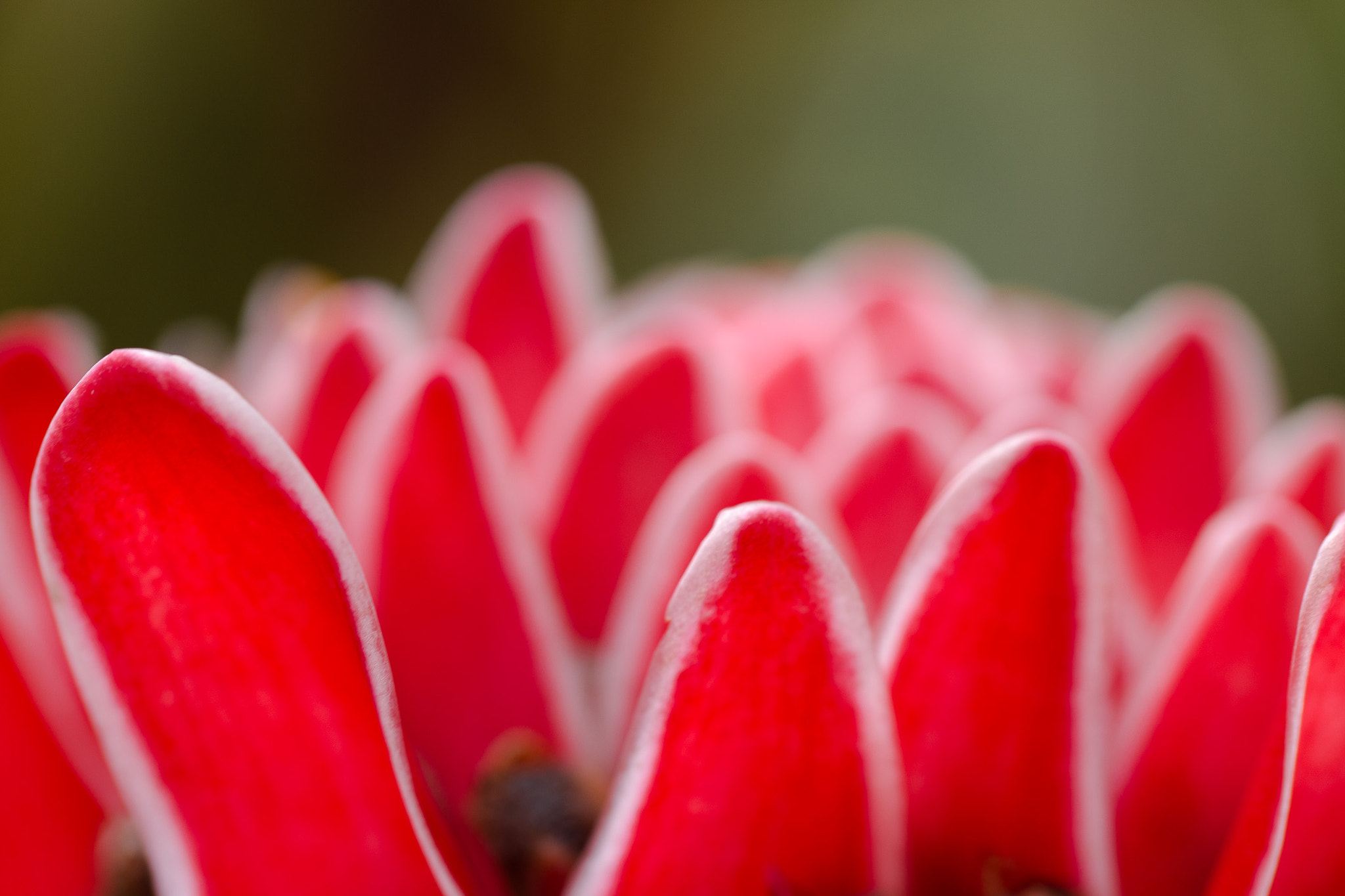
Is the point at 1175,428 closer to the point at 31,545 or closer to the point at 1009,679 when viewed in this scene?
the point at 1009,679

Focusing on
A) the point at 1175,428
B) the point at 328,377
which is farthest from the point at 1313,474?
the point at 328,377

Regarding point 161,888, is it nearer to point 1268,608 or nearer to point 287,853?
point 287,853

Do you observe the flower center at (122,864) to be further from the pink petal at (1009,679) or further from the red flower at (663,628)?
the pink petal at (1009,679)

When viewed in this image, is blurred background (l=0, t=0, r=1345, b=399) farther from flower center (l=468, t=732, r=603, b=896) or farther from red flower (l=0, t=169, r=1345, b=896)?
flower center (l=468, t=732, r=603, b=896)

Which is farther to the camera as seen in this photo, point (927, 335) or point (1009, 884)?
point (927, 335)

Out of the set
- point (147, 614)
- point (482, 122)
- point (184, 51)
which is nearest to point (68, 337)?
point (147, 614)

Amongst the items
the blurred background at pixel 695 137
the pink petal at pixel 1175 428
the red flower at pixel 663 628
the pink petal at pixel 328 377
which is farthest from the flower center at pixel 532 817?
the blurred background at pixel 695 137

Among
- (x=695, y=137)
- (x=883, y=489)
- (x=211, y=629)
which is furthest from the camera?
(x=695, y=137)
